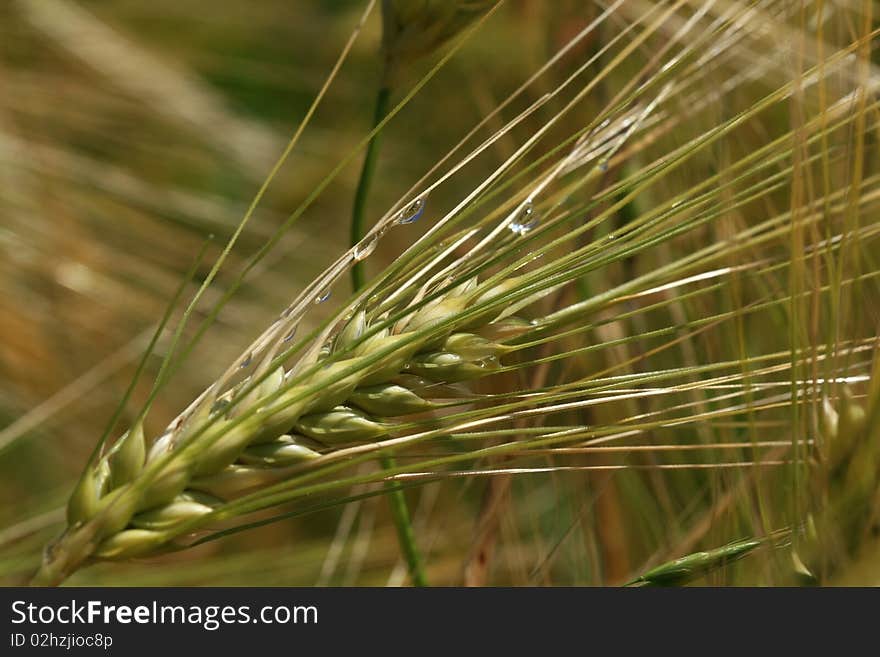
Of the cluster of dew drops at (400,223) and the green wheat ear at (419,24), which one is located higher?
the green wheat ear at (419,24)

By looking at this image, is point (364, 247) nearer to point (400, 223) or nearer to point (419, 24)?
point (400, 223)

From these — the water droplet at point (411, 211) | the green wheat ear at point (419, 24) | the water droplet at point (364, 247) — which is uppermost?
the green wheat ear at point (419, 24)

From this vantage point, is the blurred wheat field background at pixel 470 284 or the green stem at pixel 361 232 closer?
the blurred wheat field background at pixel 470 284

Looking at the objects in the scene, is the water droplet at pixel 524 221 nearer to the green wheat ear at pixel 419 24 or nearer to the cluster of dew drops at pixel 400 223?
the cluster of dew drops at pixel 400 223

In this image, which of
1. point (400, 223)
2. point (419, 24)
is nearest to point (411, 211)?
point (400, 223)

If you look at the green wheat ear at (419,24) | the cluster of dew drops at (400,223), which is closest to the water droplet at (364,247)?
the cluster of dew drops at (400,223)

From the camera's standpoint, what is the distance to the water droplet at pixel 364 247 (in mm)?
423

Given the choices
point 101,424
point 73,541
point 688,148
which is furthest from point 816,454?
point 101,424

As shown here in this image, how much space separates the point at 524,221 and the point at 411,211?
0.05 meters

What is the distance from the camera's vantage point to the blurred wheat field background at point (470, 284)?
0.39 metres

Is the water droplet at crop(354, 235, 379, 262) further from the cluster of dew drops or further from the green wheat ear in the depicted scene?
the green wheat ear

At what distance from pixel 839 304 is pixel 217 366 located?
647 millimetres

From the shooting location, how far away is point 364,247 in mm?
443

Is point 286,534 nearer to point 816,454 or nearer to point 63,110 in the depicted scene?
point 63,110
